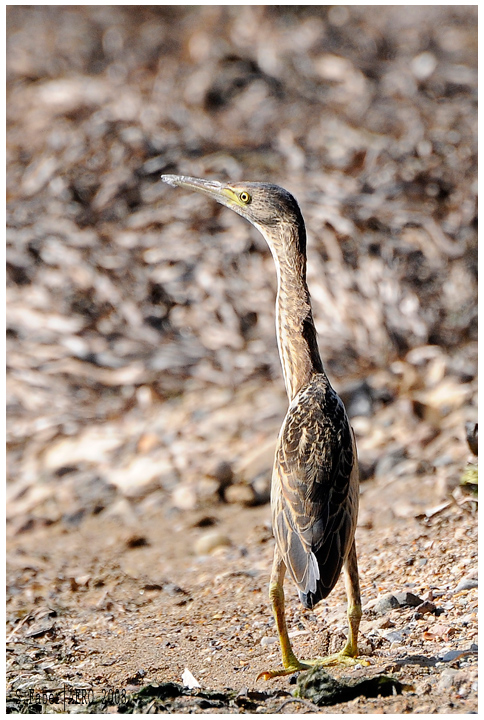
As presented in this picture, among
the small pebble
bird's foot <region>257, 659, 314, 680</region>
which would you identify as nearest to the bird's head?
the small pebble

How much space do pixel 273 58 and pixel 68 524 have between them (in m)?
8.35

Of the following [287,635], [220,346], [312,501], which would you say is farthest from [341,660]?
[220,346]

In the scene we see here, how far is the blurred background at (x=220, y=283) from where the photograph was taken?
8016mm

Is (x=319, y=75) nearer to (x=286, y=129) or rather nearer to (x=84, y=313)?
(x=286, y=129)

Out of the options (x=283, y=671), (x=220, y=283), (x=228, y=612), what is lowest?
(x=283, y=671)

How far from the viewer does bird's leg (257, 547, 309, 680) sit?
4305 millimetres

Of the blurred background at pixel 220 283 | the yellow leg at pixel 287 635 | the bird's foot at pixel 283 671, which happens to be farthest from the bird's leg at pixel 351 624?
the blurred background at pixel 220 283

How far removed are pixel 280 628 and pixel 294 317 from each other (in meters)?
1.70

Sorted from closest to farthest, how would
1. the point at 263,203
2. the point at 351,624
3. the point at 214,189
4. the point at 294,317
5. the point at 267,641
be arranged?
the point at 351,624 < the point at 267,641 < the point at 294,317 < the point at 263,203 < the point at 214,189

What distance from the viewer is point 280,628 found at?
4.34m

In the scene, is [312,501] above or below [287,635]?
above

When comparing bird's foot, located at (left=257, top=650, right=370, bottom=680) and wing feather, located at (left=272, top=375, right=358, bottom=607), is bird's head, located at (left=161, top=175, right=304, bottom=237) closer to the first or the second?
wing feather, located at (left=272, top=375, right=358, bottom=607)

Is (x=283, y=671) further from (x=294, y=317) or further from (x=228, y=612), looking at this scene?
(x=294, y=317)

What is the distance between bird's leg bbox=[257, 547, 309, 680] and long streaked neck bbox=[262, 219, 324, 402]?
1020 millimetres
